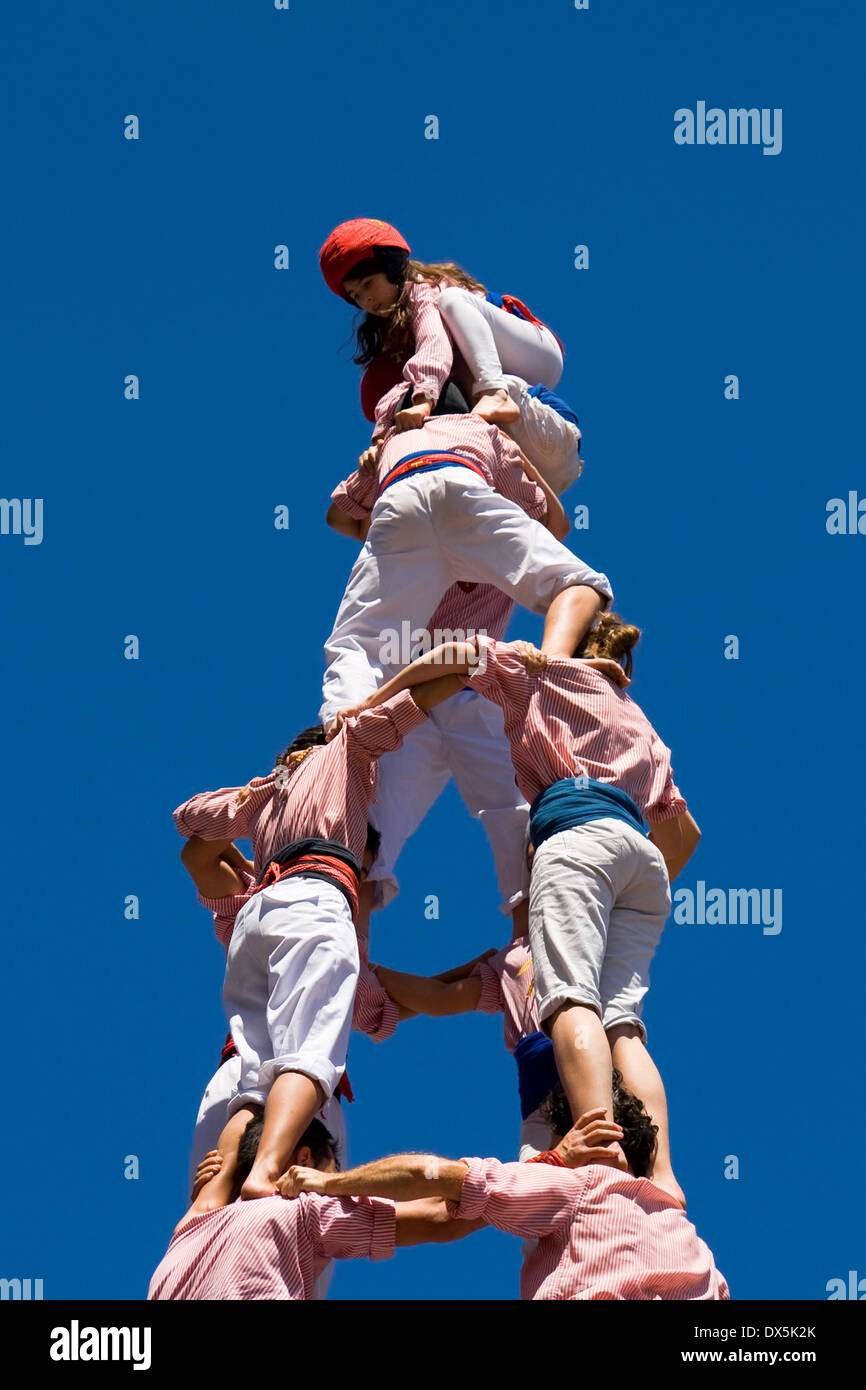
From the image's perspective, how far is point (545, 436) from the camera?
1424 cm

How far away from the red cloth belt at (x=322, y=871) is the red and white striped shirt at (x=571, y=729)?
3.35 feet

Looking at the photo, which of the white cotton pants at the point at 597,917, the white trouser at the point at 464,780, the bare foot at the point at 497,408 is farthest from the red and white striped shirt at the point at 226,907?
the bare foot at the point at 497,408

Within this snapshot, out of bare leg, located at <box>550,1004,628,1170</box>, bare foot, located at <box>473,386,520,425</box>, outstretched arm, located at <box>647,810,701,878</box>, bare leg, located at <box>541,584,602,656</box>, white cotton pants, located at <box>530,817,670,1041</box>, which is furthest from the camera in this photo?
bare foot, located at <box>473,386,520,425</box>

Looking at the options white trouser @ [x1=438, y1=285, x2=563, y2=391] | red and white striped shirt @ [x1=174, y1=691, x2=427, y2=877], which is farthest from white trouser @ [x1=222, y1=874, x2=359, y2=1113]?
white trouser @ [x1=438, y1=285, x2=563, y2=391]

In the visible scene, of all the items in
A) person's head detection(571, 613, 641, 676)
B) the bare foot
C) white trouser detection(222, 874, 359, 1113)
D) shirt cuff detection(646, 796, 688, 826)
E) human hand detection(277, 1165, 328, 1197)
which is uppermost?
the bare foot

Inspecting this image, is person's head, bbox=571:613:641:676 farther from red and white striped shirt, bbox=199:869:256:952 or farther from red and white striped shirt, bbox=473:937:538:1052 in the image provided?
red and white striped shirt, bbox=199:869:256:952

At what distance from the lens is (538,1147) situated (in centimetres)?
1000

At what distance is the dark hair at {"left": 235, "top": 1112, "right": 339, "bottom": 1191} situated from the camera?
9227 mm

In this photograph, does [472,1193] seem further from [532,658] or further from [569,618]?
[569,618]

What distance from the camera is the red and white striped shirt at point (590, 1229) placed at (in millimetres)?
8531

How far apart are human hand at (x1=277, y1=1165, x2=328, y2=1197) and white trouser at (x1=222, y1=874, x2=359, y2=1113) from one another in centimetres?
68
